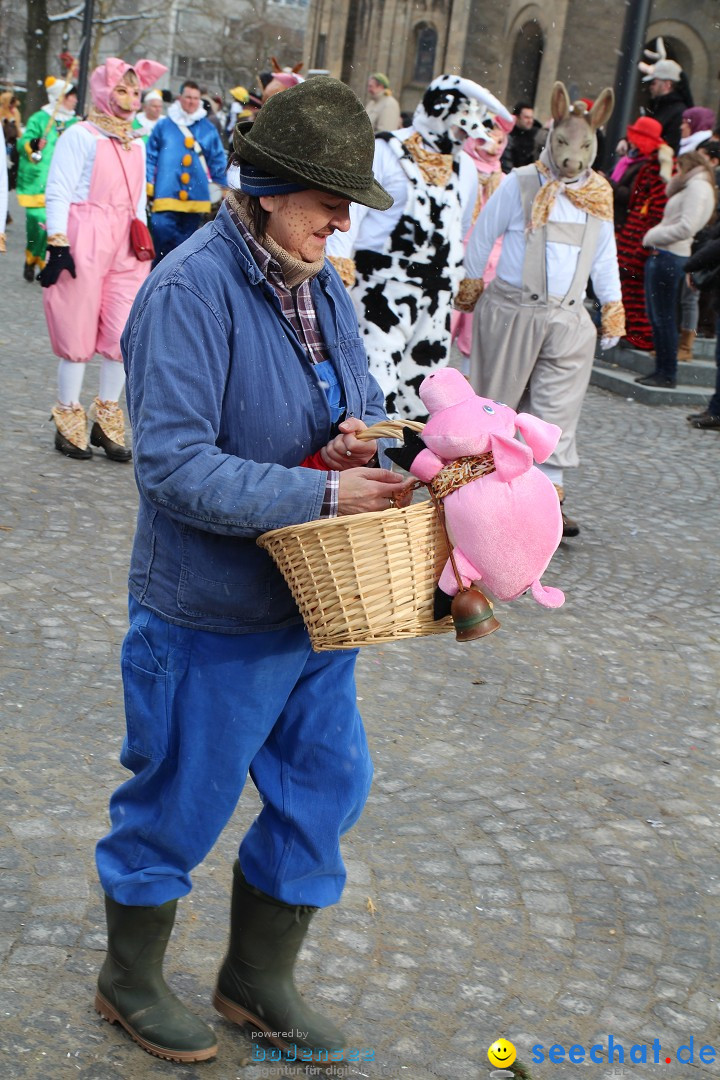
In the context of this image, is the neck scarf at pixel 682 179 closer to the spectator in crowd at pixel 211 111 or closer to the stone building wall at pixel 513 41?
the spectator in crowd at pixel 211 111

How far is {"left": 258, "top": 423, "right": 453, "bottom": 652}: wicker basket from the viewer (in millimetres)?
2400

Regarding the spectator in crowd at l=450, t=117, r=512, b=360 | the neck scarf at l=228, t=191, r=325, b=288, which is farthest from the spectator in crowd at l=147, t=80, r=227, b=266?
the neck scarf at l=228, t=191, r=325, b=288

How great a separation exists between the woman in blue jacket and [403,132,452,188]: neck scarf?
15.6 feet

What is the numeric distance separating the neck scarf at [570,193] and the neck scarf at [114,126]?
2399 mm

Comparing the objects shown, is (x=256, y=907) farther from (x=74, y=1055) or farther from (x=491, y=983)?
(x=491, y=983)

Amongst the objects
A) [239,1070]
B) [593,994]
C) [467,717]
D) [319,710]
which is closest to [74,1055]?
[239,1070]

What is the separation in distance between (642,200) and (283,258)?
35.9 ft

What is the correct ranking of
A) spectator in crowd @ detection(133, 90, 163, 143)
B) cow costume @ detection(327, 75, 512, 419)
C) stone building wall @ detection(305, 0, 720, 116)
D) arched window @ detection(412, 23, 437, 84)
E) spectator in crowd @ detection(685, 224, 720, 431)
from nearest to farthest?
cow costume @ detection(327, 75, 512, 419) → spectator in crowd @ detection(685, 224, 720, 431) → spectator in crowd @ detection(133, 90, 163, 143) → stone building wall @ detection(305, 0, 720, 116) → arched window @ detection(412, 23, 437, 84)

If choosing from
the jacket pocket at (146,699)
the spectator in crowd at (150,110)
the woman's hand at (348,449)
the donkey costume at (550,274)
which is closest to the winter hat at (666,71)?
the spectator in crowd at (150,110)

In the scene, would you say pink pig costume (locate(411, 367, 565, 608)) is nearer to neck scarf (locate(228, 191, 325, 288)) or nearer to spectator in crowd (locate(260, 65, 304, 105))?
neck scarf (locate(228, 191, 325, 288))

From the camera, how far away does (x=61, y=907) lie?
3342mm

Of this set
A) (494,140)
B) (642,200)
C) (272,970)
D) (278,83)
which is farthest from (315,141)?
(642,200)

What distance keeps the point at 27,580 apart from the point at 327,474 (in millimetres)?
3400

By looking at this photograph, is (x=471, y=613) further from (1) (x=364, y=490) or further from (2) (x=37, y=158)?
(2) (x=37, y=158)
